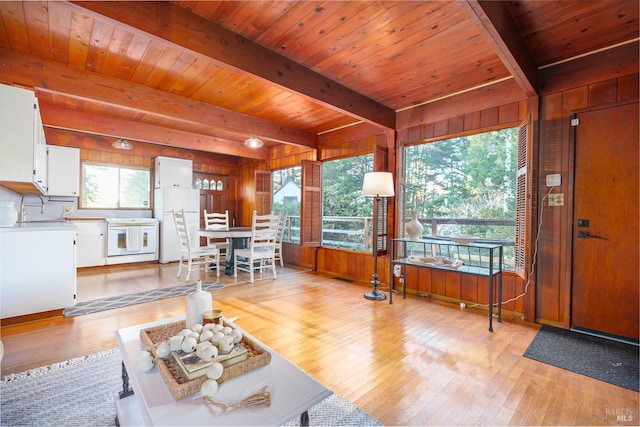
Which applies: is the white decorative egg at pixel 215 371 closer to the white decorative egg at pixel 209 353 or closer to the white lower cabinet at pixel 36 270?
the white decorative egg at pixel 209 353

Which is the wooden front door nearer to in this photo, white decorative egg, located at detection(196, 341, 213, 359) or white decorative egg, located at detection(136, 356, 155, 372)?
white decorative egg, located at detection(196, 341, 213, 359)

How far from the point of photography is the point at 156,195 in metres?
5.93

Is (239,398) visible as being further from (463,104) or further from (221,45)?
(463,104)

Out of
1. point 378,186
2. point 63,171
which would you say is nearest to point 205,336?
point 378,186

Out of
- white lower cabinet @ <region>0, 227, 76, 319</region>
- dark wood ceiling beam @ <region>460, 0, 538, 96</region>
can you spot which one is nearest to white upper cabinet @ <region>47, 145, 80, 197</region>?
white lower cabinet @ <region>0, 227, 76, 319</region>

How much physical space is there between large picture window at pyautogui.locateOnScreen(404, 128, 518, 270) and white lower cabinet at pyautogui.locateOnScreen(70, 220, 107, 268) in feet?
17.2

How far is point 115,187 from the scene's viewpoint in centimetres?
573

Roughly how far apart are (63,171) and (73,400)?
15.6 ft

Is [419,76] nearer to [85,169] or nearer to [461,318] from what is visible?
[461,318]

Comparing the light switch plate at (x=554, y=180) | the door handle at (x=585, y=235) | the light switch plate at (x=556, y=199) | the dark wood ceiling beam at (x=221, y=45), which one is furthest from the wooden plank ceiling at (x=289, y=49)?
the door handle at (x=585, y=235)

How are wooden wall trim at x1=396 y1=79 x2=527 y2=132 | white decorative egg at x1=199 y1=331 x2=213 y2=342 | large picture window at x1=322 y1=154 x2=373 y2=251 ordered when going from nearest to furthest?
white decorative egg at x1=199 y1=331 x2=213 y2=342 → wooden wall trim at x1=396 y1=79 x2=527 y2=132 → large picture window at x1=322 y1=154 x2=373 y2=251

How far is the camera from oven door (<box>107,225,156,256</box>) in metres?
5.24

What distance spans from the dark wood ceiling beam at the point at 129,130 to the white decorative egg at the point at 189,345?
4.51m

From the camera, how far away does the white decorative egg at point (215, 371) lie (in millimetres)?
1047
